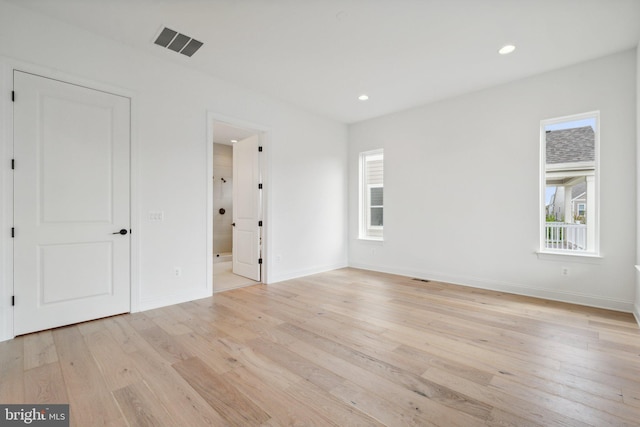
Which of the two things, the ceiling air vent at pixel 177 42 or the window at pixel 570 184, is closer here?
the ceiling air vent at pixel 177 42

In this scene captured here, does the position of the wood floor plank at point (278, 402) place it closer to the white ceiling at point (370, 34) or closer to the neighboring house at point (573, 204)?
the white ceiling at point (370, 34)

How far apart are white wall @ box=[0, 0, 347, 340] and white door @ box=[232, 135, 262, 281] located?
0.25m

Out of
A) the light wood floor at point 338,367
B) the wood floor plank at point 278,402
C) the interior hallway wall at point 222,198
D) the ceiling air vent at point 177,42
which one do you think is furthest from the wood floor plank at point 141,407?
the interior hallway wall at point 222,198

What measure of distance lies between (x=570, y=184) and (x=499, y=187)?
1020 millimetres

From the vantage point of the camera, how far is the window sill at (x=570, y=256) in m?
3.59

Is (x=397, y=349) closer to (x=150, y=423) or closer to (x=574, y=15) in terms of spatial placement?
(x=150, y=423)

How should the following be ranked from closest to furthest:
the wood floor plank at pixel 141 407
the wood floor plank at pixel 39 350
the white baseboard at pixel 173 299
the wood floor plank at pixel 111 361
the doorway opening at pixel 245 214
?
the wood floor plank at pixel 141 407, the wood floor plank at pixel 111 361, the wood floor plank at pixel 39 350, the white baseboard at pixel 173 299, the doorway opening at pixel 245 214

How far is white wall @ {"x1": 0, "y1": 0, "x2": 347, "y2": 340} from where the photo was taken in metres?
2.75

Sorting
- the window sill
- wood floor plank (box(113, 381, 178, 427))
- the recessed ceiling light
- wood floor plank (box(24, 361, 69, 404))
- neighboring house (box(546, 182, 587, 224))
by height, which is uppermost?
the recessed ceiling light

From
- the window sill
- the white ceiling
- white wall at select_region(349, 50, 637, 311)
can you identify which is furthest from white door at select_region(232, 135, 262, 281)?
the window sill

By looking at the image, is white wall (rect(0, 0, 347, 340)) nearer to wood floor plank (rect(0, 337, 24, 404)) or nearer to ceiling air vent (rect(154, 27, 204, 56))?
wood floor plank (rect(0, 337, 24, 404))

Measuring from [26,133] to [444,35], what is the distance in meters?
4.22

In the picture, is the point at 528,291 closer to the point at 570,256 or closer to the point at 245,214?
the point at 570,256

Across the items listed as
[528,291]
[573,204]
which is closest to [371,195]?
[528,291]
